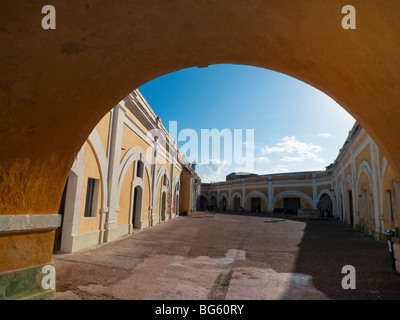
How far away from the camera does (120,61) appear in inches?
115

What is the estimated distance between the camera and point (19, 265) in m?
2.71

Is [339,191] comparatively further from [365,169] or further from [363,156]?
[365,169]

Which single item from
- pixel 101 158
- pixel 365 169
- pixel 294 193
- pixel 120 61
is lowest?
pixel 294 193

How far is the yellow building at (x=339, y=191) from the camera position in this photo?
857 centimetres

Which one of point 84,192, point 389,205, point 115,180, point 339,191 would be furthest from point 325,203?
point 84,192

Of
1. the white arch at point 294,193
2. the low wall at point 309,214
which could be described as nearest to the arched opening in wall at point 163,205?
the low wall at point 309,214

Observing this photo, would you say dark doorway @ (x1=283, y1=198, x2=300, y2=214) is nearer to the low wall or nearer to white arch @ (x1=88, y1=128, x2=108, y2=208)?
the low wall

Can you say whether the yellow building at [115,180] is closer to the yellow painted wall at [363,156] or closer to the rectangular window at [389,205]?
the rectangular window at [389,205]

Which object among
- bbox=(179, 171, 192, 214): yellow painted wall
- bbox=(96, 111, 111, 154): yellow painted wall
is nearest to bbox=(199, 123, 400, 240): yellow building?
bbox=(96, 111, 111, 154): yellow painted wall

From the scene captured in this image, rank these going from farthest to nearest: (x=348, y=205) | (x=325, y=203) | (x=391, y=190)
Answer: (x=325, y=203) < (x=348, y=205) < (x=391, y=190)

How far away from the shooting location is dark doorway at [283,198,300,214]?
30.8 metres

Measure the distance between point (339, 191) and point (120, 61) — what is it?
827 inches

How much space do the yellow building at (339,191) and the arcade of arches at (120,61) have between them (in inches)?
240

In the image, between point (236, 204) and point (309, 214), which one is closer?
point (309, 214)
